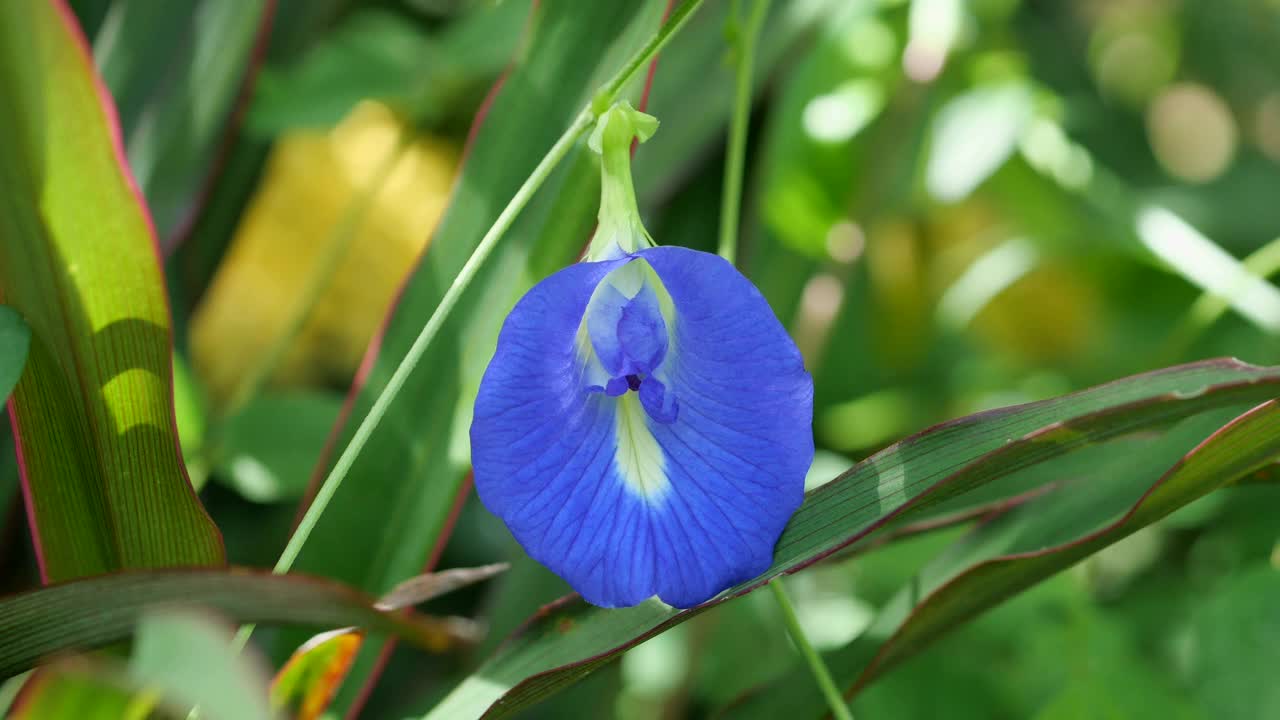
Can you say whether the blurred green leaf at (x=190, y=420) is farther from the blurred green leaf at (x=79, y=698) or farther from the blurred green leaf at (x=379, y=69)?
the blurred green leaf at (x=79, y=698)

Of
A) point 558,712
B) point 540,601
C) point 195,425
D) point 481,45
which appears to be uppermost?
point 481,45

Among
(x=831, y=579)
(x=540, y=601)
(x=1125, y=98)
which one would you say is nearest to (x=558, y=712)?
A: (x=540, y=601)

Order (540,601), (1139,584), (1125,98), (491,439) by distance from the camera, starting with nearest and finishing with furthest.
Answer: (491,439) < (540,601) < (1139,584) < (1125,98)

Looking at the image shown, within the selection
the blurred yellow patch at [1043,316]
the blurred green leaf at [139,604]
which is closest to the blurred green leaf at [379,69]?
the blurred green leaf at [139,604]

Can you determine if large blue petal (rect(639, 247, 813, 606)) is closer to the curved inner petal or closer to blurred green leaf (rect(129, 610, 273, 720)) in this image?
the curved inner petal

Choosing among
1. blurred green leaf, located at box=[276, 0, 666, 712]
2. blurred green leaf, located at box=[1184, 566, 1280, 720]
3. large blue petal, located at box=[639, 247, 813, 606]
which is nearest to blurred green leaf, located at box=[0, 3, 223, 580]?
blurred green leaf, located at box=[276, 0, 666, 712]

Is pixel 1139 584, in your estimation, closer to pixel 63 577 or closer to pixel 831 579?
pixel 831 579

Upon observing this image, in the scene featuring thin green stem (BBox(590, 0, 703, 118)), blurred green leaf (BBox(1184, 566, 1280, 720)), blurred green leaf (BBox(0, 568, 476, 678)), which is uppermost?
thin green stem (BBox(590, 0, 703, 118))
